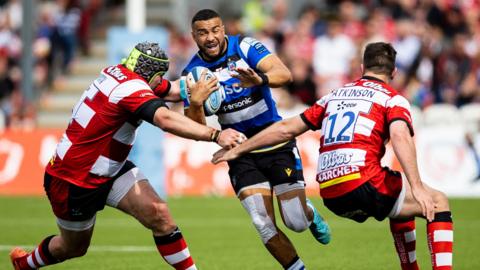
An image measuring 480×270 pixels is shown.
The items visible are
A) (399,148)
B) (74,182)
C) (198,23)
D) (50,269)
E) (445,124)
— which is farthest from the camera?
(445,124)

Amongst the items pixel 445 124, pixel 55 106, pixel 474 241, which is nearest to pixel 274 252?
pixel 474 241

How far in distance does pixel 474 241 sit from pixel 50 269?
5.48m

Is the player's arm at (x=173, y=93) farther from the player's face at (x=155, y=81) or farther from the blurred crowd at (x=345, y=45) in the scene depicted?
the blurred crowd at (x=345, y=45)

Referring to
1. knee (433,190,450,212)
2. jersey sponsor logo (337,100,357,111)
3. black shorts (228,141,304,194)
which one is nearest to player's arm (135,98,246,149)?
jersey sponsor logo (337,100,357,111)

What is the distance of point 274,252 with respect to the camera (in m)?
10.6

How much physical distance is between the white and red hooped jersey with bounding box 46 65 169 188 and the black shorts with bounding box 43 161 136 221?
0.05 metres

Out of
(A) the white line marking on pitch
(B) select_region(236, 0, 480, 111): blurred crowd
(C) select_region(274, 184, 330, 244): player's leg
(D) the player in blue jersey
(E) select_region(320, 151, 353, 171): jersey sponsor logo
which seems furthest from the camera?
(B) select_region(236, 0, 480, 111): blurred crowd

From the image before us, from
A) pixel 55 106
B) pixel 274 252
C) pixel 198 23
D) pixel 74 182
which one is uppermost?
pixel 198 23

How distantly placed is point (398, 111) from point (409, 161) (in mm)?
467

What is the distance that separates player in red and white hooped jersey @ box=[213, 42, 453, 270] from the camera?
30.9 ft

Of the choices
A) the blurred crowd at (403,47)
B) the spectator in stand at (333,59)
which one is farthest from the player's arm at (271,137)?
the spectator in stand at (333,59)

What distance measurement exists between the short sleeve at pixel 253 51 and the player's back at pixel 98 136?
4.81 feet

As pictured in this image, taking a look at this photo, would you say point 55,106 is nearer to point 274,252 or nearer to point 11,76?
point 11,76

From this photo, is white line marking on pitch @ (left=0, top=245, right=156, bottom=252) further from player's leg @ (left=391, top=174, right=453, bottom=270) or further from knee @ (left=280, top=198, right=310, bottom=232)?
player's leg @ (left=391, top=174, right=453, bottom=270)
